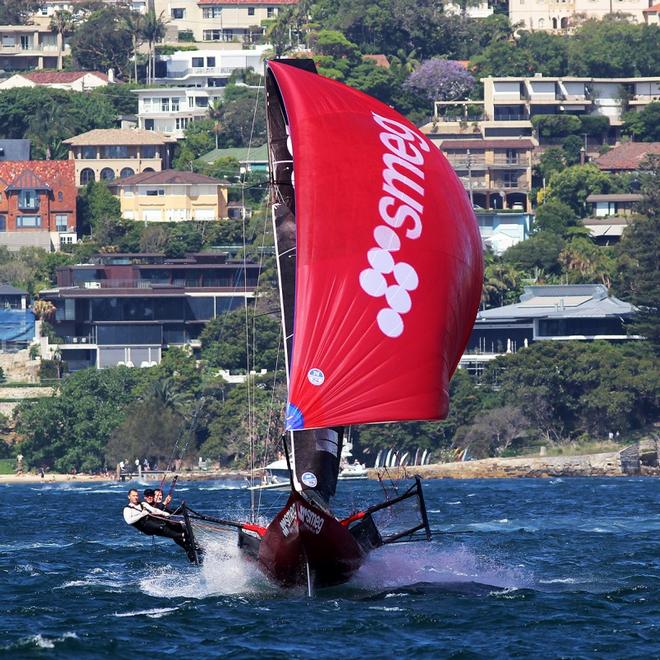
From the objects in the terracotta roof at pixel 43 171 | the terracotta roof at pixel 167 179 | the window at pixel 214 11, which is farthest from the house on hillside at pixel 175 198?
the window at pixel 214 11

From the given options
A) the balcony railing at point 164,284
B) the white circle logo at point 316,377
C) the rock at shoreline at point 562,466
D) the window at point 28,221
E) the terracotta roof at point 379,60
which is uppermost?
the terracotta roof at point 379,60

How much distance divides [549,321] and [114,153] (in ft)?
153

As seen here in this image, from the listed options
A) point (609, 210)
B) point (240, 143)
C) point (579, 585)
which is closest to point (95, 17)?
point (240, 143)

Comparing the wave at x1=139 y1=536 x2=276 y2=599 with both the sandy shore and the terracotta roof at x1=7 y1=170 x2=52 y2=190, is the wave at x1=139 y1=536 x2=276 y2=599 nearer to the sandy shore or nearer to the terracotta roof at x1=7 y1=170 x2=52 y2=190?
the sandy shore

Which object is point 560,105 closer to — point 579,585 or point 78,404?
point 78,404

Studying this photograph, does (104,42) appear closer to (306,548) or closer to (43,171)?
(43,171)

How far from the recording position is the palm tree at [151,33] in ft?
543

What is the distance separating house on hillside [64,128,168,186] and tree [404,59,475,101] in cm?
1802

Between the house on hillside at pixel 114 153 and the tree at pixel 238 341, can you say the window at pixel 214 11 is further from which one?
the tree at pixel 238 341

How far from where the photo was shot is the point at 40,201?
441ft

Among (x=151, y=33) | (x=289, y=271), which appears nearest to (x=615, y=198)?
(x=151, y=33)

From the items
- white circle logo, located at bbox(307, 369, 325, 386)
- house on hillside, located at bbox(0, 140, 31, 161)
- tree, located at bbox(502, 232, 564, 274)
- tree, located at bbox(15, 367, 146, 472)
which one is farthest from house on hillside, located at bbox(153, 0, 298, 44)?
white circle logo, located at bbox(307, 369, 325, 386)

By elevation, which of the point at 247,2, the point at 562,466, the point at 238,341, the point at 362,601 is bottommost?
the point at 562,466

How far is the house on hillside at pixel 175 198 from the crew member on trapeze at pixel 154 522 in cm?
9998
